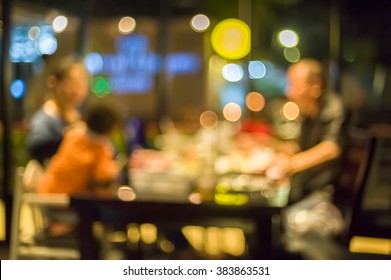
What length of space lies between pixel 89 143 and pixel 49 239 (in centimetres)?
45

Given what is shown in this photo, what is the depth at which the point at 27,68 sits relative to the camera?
537 cm

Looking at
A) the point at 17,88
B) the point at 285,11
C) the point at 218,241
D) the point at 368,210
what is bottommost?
the point at 218,241

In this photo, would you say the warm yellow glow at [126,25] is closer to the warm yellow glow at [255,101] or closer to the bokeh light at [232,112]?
the bokeh light at [232,112]

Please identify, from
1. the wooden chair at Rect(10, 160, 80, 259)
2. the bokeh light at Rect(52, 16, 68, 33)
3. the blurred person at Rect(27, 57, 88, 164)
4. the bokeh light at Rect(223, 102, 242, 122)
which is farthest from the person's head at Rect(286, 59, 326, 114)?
the bokeh light at Rect(223, 102, 242, 122)

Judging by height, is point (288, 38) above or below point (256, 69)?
above

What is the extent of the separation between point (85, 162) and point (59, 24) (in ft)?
12.5

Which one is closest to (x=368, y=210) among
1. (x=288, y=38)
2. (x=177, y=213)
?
(x=177, y=213)

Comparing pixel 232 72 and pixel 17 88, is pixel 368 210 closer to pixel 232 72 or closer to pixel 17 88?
pixel 17 88

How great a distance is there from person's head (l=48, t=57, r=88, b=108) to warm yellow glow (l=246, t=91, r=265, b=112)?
19.6ft

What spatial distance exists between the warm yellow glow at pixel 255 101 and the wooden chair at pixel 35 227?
6292 millimetres

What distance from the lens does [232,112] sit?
8266 millimetres

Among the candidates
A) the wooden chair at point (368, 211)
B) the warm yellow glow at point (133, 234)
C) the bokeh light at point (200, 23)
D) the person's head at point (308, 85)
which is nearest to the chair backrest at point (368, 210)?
the wooden chair at point (368, 211)

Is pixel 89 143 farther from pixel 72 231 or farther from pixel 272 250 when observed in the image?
pixel 272 250

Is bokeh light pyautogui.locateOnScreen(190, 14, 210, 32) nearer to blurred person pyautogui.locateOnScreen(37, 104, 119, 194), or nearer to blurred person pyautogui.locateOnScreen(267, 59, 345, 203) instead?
blurred person pyautogui.locateOnScreen(267, 59, 345, 203)
